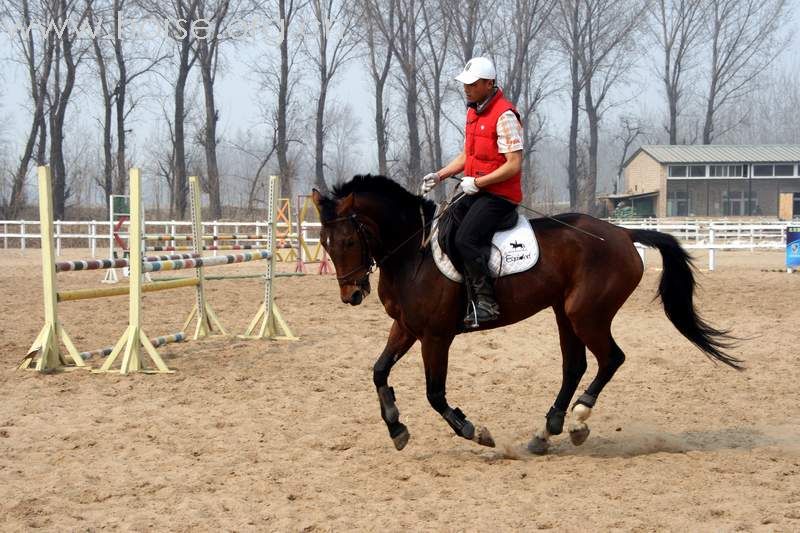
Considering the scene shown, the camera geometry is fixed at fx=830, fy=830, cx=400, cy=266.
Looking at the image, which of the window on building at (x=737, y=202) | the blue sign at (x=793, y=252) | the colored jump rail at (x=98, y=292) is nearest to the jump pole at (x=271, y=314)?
the colored jump rail at (x=98, y=292)

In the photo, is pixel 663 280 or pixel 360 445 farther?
pixel 663 280

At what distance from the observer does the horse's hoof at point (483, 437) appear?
583cm

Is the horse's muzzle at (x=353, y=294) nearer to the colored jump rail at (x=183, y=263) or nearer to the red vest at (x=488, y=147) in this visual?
the red vest at (x=488, y=147)

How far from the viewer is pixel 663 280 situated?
22.3ft

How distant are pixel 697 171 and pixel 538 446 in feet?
199

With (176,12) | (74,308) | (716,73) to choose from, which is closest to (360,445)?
(74,308)

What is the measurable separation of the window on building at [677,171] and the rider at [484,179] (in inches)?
2319

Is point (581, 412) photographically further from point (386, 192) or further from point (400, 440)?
point (386, 192)

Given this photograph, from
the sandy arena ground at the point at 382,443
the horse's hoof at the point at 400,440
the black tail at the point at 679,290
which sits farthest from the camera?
the black tail at the point at 679,290

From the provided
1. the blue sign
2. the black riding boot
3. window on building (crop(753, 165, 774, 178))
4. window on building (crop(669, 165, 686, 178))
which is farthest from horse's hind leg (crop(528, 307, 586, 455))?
window on building (crop(753, 165, 774, 178))

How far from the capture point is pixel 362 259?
593 cm

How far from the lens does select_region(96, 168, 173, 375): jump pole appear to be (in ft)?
28.0

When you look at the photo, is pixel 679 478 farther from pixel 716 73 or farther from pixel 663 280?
pixel 716 73

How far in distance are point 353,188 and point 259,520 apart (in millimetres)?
2610
